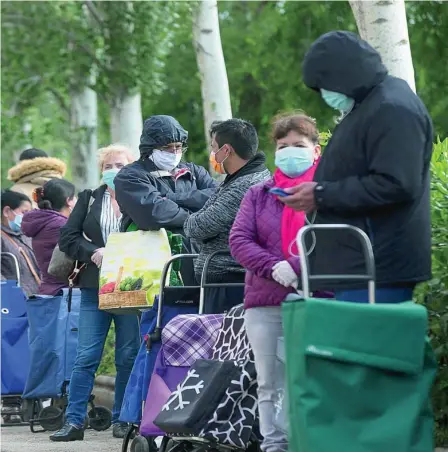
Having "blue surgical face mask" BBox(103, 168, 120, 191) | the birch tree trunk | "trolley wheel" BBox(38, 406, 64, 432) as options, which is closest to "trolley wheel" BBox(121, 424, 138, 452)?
"blue surgical face mask" BBox(103, 168, 120, 191)

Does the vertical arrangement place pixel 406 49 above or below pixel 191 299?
above

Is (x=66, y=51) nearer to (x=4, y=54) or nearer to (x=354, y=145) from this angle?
(x=4, y=54)

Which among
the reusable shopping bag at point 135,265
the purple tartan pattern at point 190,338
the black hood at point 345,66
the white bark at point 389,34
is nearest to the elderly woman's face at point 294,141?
the black hood at point 345,66

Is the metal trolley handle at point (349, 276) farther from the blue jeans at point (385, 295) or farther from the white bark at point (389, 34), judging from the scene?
the white bark at point (389, 34)

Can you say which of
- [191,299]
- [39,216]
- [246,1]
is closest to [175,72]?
[246,1]

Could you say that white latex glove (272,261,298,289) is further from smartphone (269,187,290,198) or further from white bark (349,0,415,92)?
white bark (349,0,415,92)

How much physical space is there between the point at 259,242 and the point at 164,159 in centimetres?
242

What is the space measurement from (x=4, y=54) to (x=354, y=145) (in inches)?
876

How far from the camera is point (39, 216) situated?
12148 mm

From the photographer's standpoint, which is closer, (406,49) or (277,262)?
(277,262)

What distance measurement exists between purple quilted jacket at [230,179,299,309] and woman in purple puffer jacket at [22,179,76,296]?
4.73 metres

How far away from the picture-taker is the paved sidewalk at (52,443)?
9.80 metres

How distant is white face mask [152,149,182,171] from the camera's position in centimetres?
977

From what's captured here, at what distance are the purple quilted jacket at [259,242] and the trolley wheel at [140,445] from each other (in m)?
1.46
